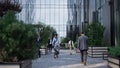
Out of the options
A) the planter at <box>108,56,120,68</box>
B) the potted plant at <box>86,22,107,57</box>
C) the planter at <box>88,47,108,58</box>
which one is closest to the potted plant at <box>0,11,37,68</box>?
the planter at <box>108,56,120,68</box>

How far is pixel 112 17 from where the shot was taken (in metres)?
30.2

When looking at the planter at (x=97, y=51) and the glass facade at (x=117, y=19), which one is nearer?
the glass facade at (x=117, y=19)

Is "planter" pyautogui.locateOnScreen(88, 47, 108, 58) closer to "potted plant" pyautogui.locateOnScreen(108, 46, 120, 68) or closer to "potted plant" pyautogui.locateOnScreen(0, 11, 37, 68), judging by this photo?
"potted plant" pyautogui.locateOnScreen(108, 46, 120, 68)

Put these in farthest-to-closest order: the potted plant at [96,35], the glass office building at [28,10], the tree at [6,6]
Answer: the glass office building at [28,10] → the potted plant at [96,35] → the tree at [6,6]

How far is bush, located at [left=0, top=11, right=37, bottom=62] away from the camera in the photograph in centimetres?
1188

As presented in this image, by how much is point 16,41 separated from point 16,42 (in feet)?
0.13

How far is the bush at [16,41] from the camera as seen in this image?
1188 cm

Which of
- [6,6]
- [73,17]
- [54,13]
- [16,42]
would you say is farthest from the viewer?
[54,13]

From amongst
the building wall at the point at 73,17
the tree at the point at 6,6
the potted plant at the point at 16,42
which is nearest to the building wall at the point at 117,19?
the tree at the point at 6,6

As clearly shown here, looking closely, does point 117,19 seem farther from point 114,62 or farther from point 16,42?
point 16,42

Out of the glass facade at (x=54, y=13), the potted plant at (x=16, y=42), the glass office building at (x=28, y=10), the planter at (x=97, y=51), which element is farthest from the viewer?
the glass facade at (x=54, y=13)

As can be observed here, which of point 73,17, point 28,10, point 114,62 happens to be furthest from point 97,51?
point 73,17

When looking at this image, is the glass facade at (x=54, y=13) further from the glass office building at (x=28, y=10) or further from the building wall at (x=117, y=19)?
the building wall at (x=117, y=19)

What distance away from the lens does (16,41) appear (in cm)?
1194
